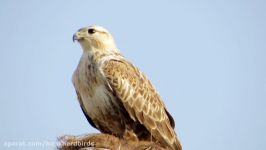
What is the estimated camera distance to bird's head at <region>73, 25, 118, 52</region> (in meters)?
11.6

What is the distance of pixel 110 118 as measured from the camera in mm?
10688

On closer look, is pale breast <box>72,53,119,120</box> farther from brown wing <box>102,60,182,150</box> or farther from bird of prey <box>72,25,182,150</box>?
brown wing <box>102,60,182,150</box>

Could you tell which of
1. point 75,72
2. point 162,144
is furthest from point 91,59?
point 162,144

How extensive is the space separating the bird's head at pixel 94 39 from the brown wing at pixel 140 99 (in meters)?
0.67

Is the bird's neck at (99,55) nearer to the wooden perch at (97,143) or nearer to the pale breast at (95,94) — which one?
the pale breast at (95,94)

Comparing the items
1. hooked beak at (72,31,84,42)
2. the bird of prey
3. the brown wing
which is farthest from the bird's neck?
hooked beak at (72,31,84,42)

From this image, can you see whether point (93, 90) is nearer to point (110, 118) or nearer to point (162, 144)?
point (110, 118)

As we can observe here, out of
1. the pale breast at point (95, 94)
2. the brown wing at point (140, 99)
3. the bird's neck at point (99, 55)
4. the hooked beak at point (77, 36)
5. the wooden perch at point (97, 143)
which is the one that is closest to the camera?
the wooden perch at point (97, 143)

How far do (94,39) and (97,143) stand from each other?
317 centimetres

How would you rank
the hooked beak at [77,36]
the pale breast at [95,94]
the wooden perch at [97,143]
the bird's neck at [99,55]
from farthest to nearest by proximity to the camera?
the hooked beak at [77,36] → the bird's neck at [99,55] → the pale breast at [95,94] → the wooden perch at [97,143]

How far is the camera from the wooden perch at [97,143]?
897cm

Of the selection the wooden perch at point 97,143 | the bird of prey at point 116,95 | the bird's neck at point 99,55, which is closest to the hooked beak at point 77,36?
the bird of prey at point 116,95

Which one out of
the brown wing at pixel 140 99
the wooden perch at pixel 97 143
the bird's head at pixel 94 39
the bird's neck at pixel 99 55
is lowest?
the wooden perch at pixel 97 143

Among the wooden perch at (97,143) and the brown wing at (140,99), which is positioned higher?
the brown wing at (140,99)
